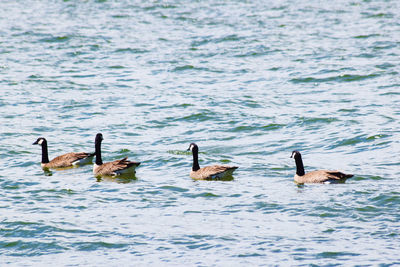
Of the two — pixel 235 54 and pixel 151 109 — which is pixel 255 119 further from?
pixel 235 54

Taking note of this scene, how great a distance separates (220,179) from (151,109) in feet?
29.4

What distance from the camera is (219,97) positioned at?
28250mm

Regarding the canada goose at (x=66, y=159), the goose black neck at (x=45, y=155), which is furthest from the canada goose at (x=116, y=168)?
the goose black neck at (x=45, y=155)

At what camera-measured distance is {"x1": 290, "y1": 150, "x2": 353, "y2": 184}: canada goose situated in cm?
1705

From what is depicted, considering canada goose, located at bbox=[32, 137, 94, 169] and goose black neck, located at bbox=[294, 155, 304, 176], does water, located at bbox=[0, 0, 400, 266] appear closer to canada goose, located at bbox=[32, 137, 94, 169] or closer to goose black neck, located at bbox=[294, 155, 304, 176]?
canada goose, located at bbox=[32, 137, 94, 169]

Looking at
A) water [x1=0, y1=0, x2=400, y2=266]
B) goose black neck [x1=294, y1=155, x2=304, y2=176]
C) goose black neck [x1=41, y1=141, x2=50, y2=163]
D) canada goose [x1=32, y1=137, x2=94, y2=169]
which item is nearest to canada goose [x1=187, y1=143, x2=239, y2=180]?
water [x1=0, y1=0, x2=400, y2=266]

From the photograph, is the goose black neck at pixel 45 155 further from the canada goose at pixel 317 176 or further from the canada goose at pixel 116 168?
the canada goose at pixel 317 176

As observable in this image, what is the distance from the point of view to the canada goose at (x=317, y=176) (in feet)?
55.9

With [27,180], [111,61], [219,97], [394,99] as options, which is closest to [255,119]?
[219,97]

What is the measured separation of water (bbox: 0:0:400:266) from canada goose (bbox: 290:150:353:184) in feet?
0.66

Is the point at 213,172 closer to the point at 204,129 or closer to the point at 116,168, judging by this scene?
the point at 116,168

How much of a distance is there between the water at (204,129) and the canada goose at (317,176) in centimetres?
20

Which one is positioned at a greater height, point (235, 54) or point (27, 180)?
point (235, 54)

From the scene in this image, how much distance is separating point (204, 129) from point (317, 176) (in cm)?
728
